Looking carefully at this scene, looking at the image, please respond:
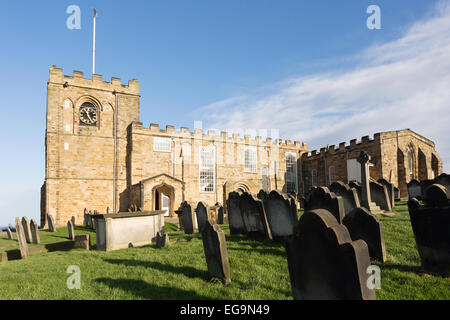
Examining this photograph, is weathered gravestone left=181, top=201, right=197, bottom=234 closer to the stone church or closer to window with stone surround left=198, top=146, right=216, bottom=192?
the stone church

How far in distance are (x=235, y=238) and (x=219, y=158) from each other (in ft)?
66.7

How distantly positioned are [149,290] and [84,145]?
2214 cm

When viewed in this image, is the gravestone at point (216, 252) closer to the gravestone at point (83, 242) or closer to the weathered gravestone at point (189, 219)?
the gravestone at point (83, 242)

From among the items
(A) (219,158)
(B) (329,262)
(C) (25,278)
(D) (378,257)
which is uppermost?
(A) (219,158)

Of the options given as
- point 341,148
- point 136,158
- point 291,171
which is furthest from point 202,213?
point 291,171

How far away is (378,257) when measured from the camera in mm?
5602

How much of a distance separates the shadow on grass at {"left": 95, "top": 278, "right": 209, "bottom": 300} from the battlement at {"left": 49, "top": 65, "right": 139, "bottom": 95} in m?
23.3

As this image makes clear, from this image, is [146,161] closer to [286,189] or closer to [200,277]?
[286,189]

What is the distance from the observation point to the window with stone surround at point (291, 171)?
32.6m

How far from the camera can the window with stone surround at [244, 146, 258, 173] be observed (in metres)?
30.2

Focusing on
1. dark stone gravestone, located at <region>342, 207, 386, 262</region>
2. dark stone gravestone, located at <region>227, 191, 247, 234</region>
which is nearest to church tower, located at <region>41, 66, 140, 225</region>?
dark stone gravestone, located at <region>227, 191, 247, 234</region>

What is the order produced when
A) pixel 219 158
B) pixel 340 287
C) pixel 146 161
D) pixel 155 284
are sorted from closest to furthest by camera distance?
→ pixel 340 287, pixel 155 284, pixel 146 161, pixel 219 158

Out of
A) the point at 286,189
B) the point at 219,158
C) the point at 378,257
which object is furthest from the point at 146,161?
the point at 378,257

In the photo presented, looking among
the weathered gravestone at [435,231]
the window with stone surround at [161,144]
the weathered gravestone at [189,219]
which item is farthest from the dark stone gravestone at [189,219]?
the window with stone surround at [161,144]
